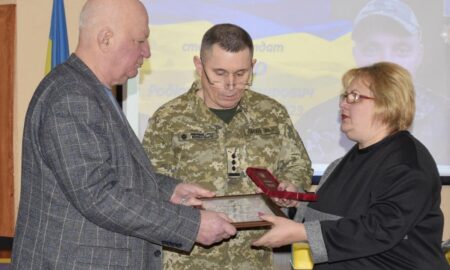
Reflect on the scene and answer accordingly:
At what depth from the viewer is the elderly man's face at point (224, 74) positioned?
3.38 meters

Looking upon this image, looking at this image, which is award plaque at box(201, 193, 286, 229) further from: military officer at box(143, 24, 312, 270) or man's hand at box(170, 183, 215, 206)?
military officer at box(143, 24, 312, 270)

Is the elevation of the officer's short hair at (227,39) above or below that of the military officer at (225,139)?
above

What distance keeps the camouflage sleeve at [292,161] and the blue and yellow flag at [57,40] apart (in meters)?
2.61

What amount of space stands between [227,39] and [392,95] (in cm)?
93

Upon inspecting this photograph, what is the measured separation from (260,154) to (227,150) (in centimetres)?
17

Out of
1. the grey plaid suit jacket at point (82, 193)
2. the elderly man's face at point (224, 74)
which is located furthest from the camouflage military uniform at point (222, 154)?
the grey plaid suit jacket at point (82, 193)

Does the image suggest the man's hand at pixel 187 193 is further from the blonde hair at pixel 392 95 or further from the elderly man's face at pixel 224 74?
the blonde hair at pixel 392 95

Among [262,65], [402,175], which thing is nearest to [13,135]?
[262,65]

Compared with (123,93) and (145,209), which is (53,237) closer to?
(145,209)

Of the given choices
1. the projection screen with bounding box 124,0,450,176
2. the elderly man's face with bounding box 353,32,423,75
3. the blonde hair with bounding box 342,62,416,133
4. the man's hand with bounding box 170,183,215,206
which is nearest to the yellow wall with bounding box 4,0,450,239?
the projection screen with bounding box 124,0,450,176

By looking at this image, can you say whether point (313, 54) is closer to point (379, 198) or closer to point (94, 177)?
point (379, 198)

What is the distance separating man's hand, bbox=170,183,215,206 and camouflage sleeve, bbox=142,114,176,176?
274 millimetres

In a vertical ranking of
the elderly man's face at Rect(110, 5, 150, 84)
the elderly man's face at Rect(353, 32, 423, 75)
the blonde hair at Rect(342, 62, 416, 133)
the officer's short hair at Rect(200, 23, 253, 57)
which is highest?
the elderly man's face at Rect(353, 32, 423, 75)

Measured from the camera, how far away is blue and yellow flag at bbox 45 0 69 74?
18.5 feet
